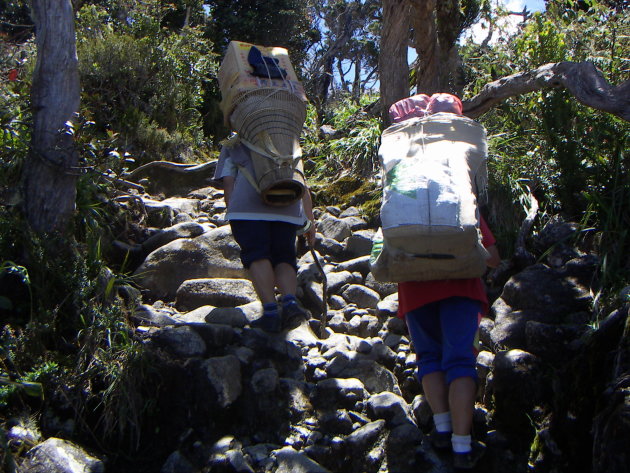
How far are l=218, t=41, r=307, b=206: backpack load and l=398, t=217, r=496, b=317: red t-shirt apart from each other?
4.44 ft

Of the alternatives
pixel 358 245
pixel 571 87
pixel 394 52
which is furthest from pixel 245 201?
pixel 394 52

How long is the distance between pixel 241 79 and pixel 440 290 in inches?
84.8

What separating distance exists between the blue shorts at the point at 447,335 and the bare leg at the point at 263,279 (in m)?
1.23

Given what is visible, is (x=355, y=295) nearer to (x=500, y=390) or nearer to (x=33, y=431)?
(x=500, y=390)

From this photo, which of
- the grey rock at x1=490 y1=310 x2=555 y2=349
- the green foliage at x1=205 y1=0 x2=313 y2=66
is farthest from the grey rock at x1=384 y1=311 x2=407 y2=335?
the green foliage at x1=205 y1=0 x2=313 y2=66

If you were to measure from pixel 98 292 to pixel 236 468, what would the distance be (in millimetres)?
1649

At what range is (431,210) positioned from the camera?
3.16 m

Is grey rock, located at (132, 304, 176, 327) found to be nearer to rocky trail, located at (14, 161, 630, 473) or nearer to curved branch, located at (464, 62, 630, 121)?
rocky trail, located at (14, 161, 630, 473)

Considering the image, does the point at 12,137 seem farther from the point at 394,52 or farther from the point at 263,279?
the point at 394,52

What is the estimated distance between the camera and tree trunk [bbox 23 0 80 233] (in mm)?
4914

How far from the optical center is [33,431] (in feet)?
12.6

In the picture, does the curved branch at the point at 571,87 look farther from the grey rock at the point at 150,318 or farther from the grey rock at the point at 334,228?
the grey rock at the point at 150,318

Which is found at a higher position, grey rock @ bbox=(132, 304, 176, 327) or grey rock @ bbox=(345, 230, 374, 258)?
grey rock @ bbox=(345, 230, 374, 258)

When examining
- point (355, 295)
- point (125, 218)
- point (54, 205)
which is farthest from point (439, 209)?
point (125, 218)
